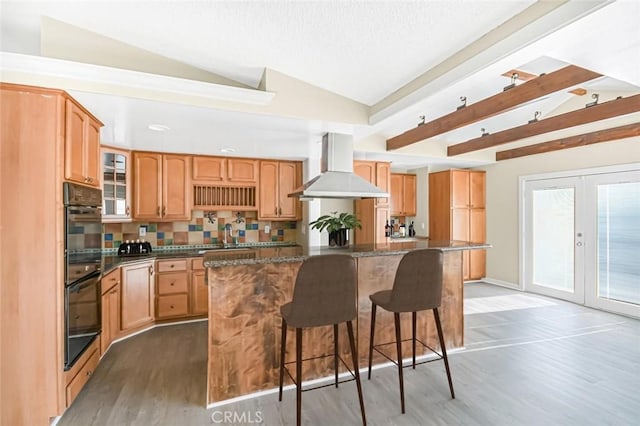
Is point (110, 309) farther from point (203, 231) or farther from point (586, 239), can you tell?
point (586, 239)

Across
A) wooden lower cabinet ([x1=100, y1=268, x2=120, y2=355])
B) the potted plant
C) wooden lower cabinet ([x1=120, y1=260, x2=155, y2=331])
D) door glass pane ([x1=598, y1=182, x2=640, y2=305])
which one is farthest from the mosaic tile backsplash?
door glass pane ([x1=598, y1=182, x2=640, y2=305])

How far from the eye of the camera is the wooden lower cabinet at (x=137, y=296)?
3.39 meters

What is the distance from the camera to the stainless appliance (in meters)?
2.09

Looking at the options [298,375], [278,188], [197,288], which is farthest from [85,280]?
[278,188]

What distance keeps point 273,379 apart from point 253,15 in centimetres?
268

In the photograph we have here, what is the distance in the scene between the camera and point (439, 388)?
243cm

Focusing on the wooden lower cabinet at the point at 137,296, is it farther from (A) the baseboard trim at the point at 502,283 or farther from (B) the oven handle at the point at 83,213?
(A) the baseboard trim at the point at 502,283

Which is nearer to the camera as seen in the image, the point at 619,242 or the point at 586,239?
the point at 619,242

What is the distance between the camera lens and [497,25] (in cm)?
187

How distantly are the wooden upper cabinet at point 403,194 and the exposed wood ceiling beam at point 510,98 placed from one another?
2544mm

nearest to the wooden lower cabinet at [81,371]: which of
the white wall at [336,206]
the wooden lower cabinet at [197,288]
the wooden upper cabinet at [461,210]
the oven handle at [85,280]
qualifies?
the oven handle at [85,280]

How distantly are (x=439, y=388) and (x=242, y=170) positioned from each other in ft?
12.0

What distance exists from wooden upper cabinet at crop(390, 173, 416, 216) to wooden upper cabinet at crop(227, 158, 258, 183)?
10.4ft

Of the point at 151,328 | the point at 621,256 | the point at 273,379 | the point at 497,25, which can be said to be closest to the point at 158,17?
the point at 497,25
